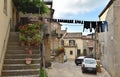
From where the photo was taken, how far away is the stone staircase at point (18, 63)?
1345cm

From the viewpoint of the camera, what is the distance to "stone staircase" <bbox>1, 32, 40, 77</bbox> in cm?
1345

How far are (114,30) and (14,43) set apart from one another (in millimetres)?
11397

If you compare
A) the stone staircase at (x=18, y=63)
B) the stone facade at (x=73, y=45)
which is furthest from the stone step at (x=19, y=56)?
the stone facade at (x=73, y=45)

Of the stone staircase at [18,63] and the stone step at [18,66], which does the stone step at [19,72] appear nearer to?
the stone staircase at [18,63]

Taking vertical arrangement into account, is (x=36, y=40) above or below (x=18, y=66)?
above

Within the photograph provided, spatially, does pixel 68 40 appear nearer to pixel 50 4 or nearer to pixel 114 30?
pixel 50 4

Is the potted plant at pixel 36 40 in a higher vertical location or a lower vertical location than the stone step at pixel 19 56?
higher

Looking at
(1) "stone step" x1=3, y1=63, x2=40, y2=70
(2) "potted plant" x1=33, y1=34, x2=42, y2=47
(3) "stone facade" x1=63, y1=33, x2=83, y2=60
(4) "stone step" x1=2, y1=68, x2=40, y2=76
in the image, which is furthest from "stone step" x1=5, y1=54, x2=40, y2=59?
(3) "stone facade" x1=63, y1=33, x2=83, y2=60

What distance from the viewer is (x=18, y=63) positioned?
1431 cm

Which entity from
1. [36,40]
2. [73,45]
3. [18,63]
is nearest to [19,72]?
[18,63]

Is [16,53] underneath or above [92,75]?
above

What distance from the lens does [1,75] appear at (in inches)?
525

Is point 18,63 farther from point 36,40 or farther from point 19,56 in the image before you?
point 36,40

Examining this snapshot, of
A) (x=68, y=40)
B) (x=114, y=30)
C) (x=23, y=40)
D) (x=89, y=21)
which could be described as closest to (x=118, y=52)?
(x=114, y=30)
